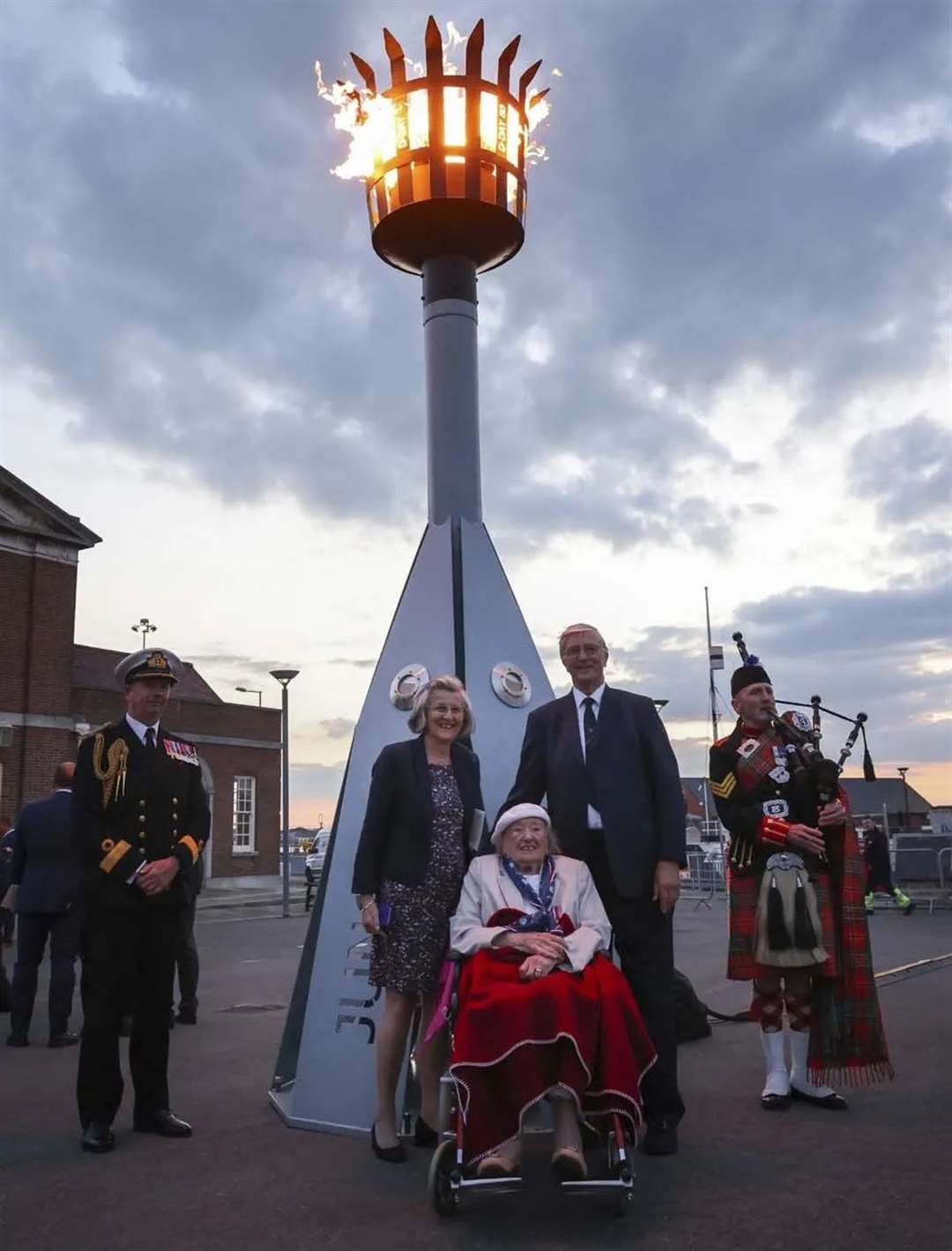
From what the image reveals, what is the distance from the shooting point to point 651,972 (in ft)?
13.8

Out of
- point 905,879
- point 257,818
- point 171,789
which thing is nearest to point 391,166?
point 171,789

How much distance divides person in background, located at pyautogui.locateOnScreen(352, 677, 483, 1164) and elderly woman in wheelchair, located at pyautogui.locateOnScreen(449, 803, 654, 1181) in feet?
1.08

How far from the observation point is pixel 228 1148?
427 centimetres

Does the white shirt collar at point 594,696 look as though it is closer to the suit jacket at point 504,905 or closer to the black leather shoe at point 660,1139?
the suit jacket at point 504,905

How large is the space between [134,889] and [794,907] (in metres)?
2.84

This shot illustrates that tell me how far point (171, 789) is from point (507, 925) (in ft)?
5.75

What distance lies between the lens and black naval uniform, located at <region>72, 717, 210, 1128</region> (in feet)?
14.5

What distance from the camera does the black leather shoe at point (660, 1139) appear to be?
13.4ft

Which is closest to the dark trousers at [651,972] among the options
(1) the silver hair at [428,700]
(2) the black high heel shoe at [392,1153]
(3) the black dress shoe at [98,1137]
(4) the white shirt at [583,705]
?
(4) the white shirt at [583,705]

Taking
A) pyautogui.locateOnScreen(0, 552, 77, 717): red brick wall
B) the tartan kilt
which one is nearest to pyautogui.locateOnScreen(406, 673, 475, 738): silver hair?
the tartan kilt

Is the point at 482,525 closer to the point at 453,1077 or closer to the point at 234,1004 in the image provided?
the point at 453,1077

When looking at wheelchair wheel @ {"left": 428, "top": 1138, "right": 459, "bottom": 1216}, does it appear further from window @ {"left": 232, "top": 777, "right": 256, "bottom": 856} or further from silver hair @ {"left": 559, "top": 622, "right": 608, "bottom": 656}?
window @ {"left": 232, "top": 777, "right": 256, "bottom": 856}

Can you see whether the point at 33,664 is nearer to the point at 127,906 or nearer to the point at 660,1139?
the point at 127,906

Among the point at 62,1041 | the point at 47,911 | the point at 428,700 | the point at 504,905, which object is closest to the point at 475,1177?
the point at 504,905
